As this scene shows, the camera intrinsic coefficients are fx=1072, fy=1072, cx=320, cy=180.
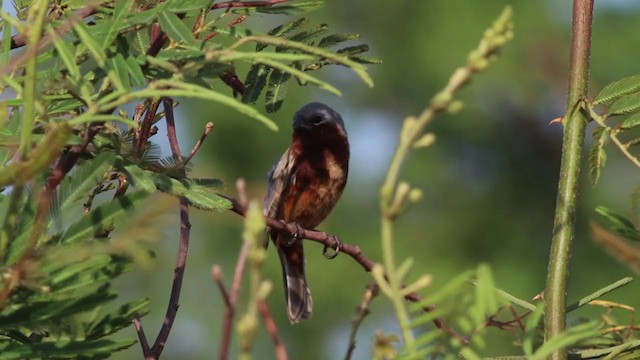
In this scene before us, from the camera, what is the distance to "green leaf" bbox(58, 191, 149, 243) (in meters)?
1.20

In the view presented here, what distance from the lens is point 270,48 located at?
180 cm

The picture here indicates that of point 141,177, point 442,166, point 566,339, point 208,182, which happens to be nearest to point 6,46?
point 141,177

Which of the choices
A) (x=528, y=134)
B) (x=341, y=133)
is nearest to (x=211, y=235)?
(x=528, y=134)

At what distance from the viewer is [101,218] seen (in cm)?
123

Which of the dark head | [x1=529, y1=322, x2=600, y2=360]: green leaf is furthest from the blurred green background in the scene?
[x1=529, y1=322, x2=600, y2=360]: green leaf

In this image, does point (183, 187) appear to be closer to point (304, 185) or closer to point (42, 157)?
point (42, 157)

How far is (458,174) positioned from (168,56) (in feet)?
29.8

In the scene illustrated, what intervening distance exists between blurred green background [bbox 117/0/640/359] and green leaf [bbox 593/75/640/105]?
7145mm

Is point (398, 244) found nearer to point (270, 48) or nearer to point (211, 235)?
point (211, 235)

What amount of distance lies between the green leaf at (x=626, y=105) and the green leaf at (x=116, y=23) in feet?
2.76

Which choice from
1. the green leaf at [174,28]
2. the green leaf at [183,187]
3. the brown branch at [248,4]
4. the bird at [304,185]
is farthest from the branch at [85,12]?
the bird at [304,185]

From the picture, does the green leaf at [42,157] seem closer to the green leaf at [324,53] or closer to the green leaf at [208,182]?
the green leaf at [324,53]

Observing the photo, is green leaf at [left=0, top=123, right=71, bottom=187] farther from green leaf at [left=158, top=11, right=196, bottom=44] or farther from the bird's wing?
the bird's wing

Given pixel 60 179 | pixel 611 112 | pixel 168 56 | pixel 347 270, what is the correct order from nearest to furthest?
1. pixel 60 179
2. pixel 168 56
3. pixel 611 112
4. pixel 347 270
